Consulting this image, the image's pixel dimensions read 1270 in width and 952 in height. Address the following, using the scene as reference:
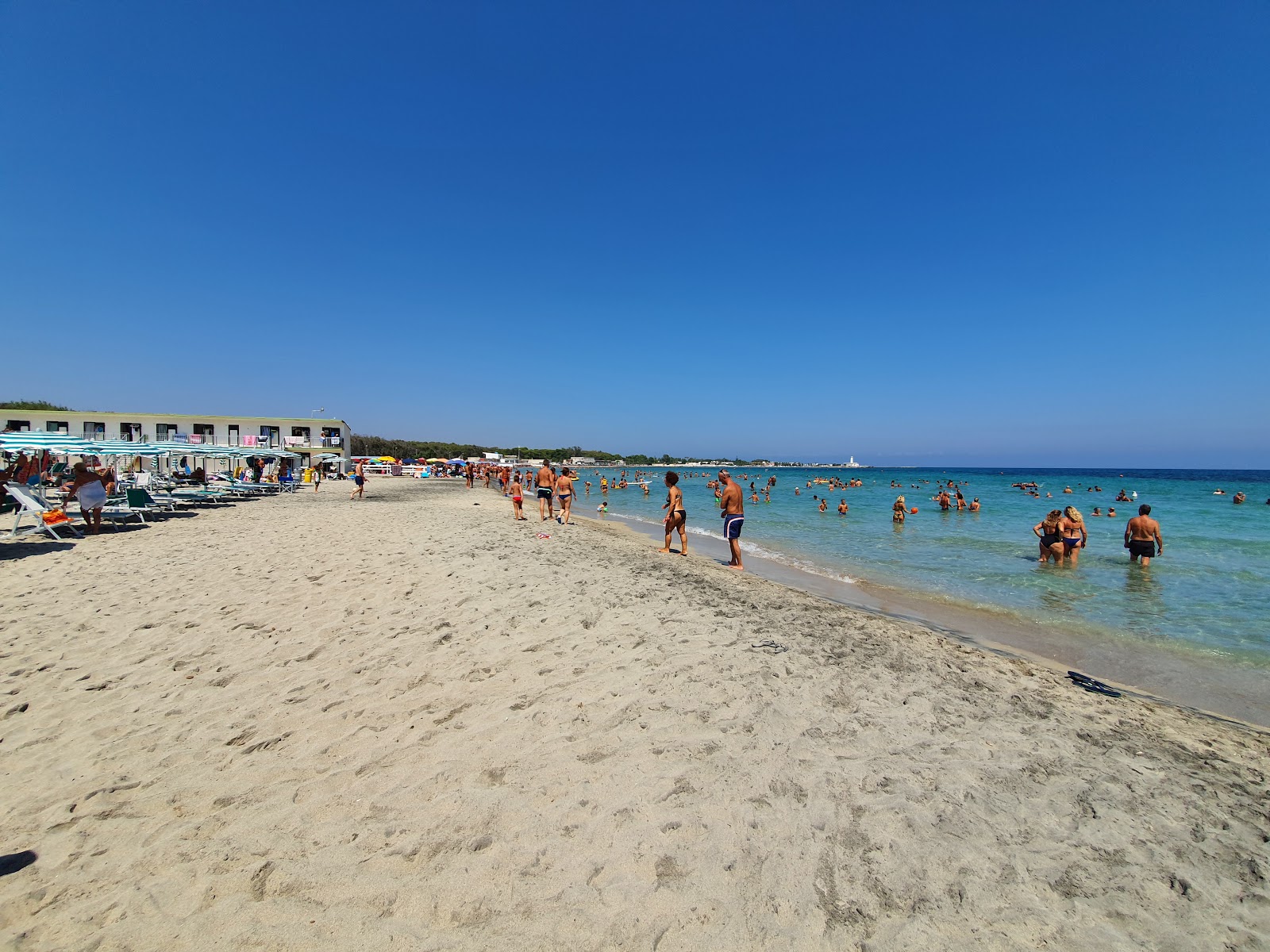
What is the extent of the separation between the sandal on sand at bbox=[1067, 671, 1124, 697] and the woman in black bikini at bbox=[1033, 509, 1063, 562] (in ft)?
25.4

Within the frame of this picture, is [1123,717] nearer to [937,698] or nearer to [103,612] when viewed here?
[937,698]

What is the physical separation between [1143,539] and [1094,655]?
7965mm

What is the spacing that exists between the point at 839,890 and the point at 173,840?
2.98 metres

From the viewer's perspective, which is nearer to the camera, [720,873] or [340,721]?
[720,873]

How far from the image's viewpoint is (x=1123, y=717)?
4273 millimetres

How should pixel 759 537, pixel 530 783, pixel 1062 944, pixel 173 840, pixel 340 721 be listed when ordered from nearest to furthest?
1. pixel 1062 944
2. pixel 173 840
3. pixel 530 783
4. pixel 340 721
5. pixel 759 537

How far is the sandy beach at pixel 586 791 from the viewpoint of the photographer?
2.19 m

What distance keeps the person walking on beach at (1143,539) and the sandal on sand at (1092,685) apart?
8.88 m

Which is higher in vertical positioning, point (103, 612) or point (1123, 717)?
point (103, 612)

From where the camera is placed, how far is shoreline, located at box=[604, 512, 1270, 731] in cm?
513

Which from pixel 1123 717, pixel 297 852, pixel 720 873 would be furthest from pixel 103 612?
pixel 1123 717

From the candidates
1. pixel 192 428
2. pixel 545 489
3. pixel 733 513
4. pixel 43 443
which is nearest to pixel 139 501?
pixel 43 443

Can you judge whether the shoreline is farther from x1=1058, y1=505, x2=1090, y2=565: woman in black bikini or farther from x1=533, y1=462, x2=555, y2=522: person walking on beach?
x1=533, y1=462, x2=555, y2=522: person walking on beach

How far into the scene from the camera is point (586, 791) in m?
2.95
